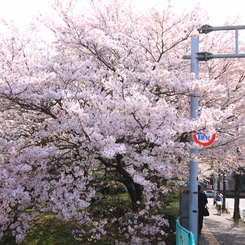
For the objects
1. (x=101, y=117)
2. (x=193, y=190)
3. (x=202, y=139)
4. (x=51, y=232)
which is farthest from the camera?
(x=51, y=232)

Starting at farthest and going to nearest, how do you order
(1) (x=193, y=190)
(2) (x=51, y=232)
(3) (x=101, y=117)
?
(2) (x=51, y=232) < (1) (x=193, y=190) < (3) (x=101, y=117)

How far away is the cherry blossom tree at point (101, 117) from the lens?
5844mm

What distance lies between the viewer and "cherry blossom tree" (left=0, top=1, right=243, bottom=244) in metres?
5.84

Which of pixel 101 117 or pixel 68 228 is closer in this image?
pixel 101 117

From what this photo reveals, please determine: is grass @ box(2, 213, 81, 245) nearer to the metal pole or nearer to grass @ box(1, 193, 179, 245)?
grass @ box(1, 193, 179, 245)

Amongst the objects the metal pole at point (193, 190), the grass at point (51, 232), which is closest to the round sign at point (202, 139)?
the metal pole at point (193, 190)

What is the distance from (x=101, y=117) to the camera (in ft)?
19.9

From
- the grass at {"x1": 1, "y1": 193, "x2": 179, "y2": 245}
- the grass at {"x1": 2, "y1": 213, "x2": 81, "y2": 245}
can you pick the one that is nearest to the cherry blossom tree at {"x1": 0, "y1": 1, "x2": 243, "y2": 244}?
the grass at {"x1": 1, "y1": 193, "x2": 179, "y2": 245}

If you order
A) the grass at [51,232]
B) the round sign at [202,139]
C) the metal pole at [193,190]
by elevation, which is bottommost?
the grass at [51,232]

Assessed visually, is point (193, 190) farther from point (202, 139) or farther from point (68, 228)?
point (68, 228)

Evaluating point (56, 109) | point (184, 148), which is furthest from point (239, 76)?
point (56, 109)

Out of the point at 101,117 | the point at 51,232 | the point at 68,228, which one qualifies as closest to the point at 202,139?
the point at 101,117

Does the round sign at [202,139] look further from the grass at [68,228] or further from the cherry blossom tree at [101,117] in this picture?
the grass at [68,228]

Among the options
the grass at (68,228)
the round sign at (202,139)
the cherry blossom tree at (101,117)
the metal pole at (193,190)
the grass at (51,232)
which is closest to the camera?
the cherry blossom tree at (101,117)
